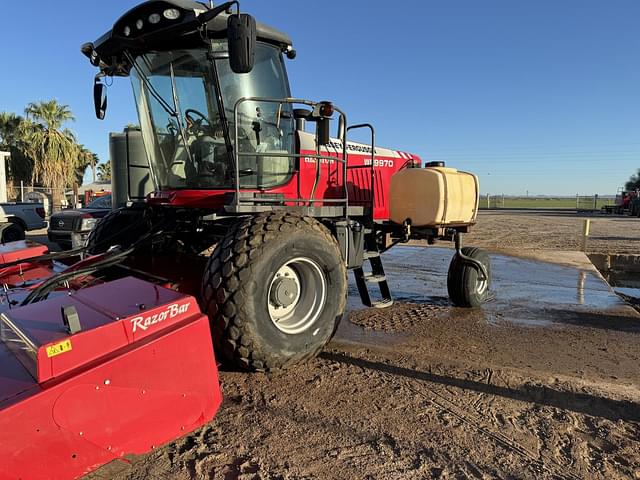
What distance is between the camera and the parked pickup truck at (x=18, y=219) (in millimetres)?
12586

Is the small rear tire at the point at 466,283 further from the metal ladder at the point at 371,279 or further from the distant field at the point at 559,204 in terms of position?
the distant field at the point at 559,204

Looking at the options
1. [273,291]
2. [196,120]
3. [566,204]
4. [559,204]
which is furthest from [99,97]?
[566,204]

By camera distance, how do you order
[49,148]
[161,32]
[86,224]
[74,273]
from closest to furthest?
[74,273] < [161,32] < [86,224] < [49,148]

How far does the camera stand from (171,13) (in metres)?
3.49

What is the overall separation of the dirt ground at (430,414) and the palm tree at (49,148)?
35730 millimetres

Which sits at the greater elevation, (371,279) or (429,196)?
(429,196)

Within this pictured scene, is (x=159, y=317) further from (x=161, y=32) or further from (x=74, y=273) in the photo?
(x=161, y=32)

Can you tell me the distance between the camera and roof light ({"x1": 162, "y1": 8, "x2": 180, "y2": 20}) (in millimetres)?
3488

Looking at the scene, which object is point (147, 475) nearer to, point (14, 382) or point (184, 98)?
point (14, 382)

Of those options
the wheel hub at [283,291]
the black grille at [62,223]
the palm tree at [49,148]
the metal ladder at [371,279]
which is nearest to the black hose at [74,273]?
the wheel hub at [283,291]

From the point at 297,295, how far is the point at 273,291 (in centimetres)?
28

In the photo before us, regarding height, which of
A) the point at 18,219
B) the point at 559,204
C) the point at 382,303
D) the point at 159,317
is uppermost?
the point at 559,204

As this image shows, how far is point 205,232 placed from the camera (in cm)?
457

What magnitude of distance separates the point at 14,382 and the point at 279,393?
1.63 metres
